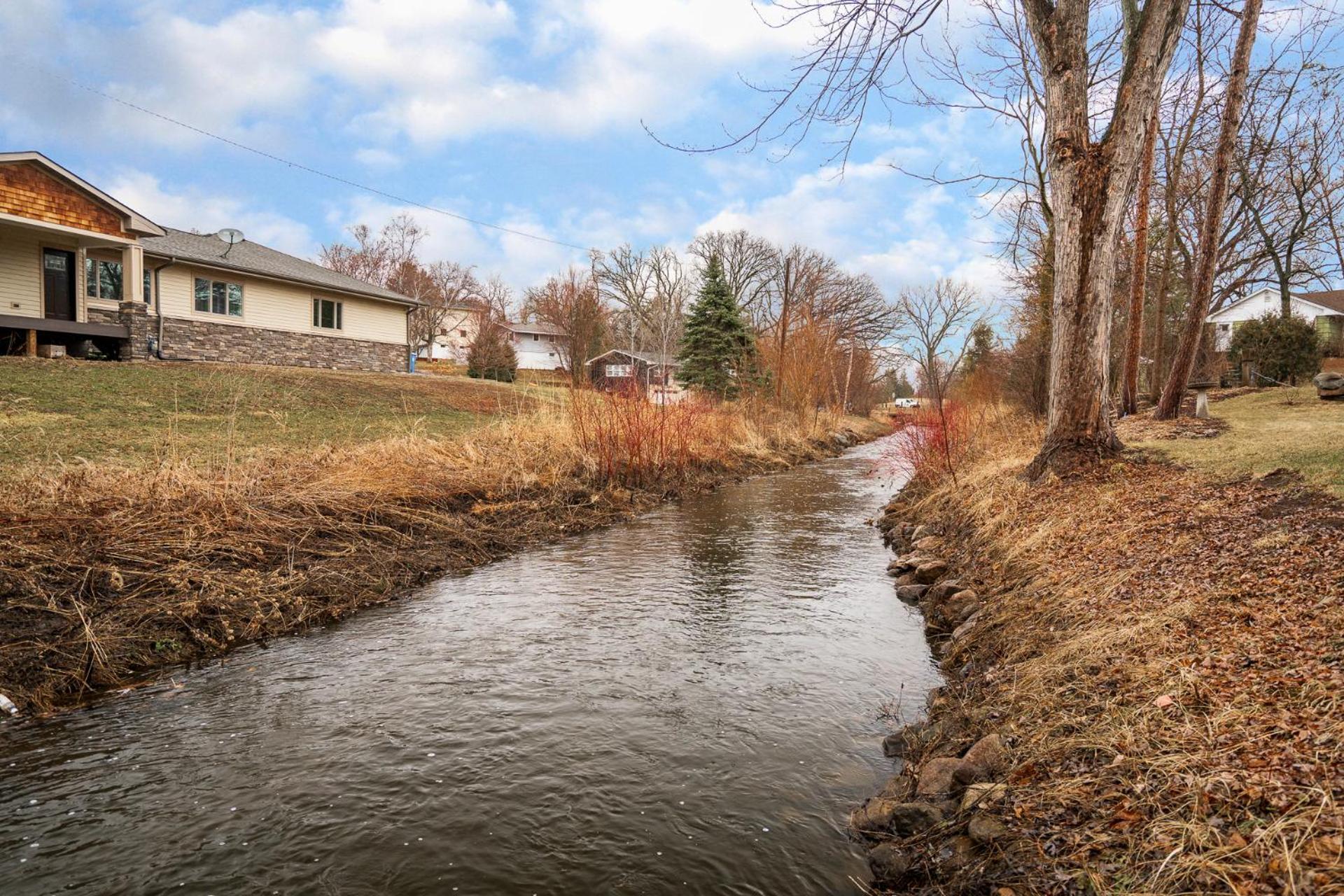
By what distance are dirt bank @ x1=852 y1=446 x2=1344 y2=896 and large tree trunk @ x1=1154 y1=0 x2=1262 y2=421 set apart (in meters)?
8.12

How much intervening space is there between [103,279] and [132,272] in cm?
206

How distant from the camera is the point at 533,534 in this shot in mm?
10164

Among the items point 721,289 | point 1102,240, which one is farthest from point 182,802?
point 721,289

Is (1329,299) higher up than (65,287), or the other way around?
(1329,299)

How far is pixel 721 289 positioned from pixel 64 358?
68.2 ft

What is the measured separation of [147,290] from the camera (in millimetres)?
22844

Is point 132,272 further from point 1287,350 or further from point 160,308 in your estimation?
point 1287,350

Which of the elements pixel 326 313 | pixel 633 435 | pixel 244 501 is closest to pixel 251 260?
pixel 326 313

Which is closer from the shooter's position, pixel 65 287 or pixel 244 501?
pixel 244 501

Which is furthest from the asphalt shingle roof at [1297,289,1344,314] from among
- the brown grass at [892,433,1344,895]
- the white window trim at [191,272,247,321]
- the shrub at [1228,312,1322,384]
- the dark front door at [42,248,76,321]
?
the dark front door at [42,248,76,321]

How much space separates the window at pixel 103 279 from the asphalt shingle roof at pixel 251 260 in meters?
1.32

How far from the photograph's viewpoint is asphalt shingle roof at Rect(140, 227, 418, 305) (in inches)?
923

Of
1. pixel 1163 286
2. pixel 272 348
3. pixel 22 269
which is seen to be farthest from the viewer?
pixel 272 348

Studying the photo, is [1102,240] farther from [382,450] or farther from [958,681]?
[382,450]
